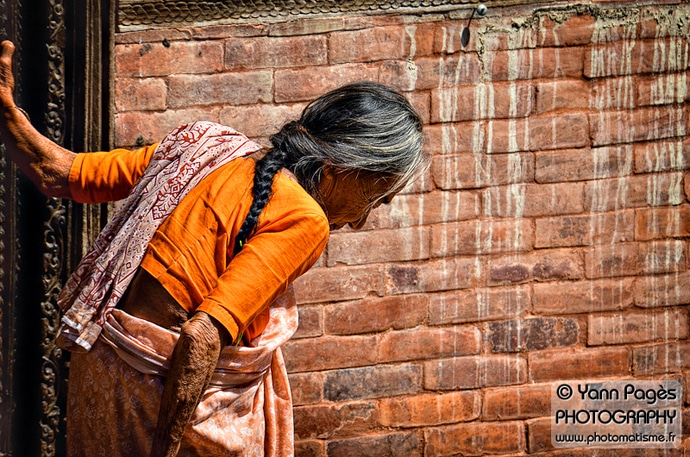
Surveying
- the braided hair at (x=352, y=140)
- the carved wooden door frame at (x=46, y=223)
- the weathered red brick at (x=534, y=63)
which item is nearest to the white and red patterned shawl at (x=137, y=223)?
the braided hair at (x=352, y=140)

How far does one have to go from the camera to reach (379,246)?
12.4ft

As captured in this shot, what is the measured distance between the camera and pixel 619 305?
12.8ft

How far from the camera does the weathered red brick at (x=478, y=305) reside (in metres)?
3.83

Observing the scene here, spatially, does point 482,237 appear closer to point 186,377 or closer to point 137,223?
point 137,223

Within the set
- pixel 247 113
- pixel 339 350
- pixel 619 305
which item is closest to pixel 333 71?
pixel 247 113

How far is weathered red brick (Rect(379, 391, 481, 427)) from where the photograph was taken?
3.83 meters

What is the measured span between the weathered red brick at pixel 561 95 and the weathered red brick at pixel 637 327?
0.84m

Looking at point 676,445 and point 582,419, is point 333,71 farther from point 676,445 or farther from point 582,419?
point 676,445

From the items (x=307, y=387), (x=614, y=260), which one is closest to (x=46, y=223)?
(x=307, y=387)

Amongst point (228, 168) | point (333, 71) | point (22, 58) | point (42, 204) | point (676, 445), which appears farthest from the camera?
point (676, 445)

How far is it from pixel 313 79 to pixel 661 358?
179 cm

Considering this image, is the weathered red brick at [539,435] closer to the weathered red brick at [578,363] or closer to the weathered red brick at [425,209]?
the weathered red brick at [578,363]

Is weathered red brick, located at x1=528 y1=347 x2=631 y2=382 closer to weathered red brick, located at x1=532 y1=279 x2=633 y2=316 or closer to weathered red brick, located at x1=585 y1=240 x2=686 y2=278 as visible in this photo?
weathered red brick, located at x1=532 y1=279 x2=633 y2=316

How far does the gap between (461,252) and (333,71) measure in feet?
2.83
